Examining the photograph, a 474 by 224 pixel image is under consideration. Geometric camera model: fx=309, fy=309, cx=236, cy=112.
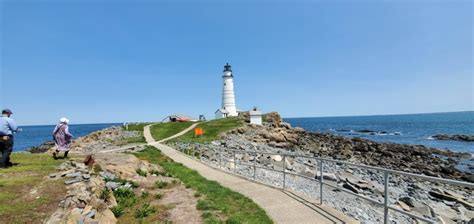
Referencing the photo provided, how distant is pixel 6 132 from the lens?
10.1 metres

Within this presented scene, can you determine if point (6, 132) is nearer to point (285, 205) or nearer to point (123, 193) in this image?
point (123, 193)

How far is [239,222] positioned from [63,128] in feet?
31.9

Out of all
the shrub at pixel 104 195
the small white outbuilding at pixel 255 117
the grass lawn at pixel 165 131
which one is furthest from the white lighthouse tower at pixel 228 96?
the shrub at pixel 104 195

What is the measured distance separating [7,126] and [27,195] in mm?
3955

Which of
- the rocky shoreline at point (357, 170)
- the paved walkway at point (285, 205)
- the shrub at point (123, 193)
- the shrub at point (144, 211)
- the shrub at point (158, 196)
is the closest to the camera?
the paved walkway at point (285, 205)

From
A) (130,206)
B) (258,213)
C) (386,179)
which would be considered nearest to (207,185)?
(130,206)

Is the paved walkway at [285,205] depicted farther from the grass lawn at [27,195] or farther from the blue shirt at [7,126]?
the blue shirt at [7,126]

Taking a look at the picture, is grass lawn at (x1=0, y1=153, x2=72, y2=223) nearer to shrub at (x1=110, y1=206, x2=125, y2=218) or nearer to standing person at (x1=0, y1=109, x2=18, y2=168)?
standing person at (x1=0, y1=109, x2=18, y2=168)

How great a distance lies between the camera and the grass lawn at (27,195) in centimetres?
606

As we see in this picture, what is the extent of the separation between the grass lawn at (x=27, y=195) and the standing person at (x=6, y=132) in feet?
1.90

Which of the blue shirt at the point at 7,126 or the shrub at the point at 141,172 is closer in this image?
the blue shirt at the point at 7,126

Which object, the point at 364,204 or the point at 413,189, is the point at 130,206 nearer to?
the point at 364,204

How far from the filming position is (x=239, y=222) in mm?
6684

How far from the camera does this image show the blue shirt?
995cm
